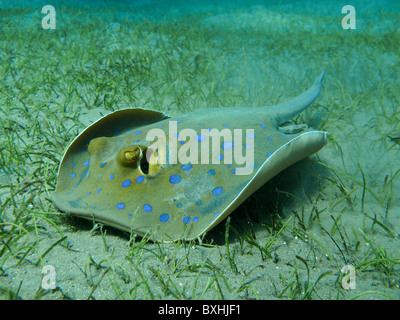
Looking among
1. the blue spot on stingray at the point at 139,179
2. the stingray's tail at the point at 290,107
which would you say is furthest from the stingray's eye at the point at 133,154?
the stingray's tail at the point at 290,107

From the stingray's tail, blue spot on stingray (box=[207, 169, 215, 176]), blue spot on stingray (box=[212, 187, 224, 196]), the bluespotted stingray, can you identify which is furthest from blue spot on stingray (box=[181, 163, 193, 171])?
the stingray's tail

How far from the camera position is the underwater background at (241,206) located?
2.17 metres

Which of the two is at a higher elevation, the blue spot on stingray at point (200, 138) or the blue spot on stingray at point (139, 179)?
the blue spot on stingray at point (200, 138)

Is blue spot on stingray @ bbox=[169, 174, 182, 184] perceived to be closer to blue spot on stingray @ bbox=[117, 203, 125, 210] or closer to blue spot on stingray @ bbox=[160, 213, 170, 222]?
blue spot on stingray @ bbox=[160, 213, 170, 222]

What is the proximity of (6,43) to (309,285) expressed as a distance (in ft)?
31.3

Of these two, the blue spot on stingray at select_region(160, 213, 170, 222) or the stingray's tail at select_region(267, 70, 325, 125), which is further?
the stingray's tail at select_region(267, 70, 325, 125)

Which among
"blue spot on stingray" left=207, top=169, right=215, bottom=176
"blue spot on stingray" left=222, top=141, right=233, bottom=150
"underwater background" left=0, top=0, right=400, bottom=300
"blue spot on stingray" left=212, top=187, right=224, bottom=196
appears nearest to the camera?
"underwater background" left=0, top=0, right=400, bottom=300

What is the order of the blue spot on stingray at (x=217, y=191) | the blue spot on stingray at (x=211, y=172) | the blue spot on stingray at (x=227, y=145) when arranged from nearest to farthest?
1. the blue spot on stingray at (x=217, y=191)
2. the blue spot on stingray at (x=211, y=172)
3. the blue spot on stingray at (x=227, y=145)

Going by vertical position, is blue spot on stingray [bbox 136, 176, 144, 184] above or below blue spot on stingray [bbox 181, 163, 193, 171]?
below

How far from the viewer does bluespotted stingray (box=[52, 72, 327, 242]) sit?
2205 millimetres

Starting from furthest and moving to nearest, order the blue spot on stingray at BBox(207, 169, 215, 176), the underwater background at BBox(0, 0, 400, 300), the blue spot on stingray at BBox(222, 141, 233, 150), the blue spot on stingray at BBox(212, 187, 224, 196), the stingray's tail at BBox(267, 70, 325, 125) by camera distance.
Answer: the stingray's tail at BBox(267, 70, 325, 125)
the blue spot on stingray at BBox(222, 141, 233, 150)
the blue spot on stingray at BBox(207, 169, 215, 176)
the blue spot on stingray at BBox(212, 187, 224, 196)
the underwater background at BBox(0, 0, 400, 300)

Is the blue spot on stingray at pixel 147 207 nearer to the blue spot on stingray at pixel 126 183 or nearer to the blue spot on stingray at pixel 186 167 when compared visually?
the blue spot on stingray at pixel 126 183

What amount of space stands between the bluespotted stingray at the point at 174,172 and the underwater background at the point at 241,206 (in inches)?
11.5

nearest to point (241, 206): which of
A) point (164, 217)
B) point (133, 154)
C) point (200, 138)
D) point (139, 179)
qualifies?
point (200, 138)
